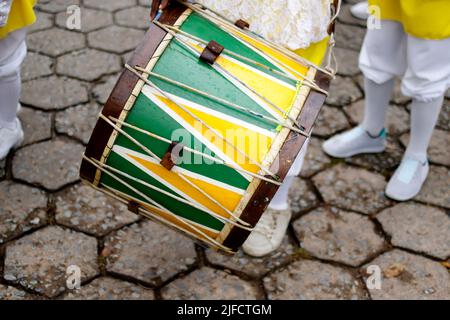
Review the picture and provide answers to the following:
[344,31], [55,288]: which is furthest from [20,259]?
[344,31]

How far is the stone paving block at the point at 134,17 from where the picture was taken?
122 inches

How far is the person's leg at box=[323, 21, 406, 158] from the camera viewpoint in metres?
2.03

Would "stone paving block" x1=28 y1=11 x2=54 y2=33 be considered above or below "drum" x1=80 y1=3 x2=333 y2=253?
below

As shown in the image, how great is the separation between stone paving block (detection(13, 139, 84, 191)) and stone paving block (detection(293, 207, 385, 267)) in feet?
3.13

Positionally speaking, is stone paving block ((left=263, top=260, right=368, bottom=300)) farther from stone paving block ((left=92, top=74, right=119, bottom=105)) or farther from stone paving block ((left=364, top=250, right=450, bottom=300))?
stone paving block ((left=92, top=74, right=119, bottom=105))

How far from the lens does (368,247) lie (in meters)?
2.05

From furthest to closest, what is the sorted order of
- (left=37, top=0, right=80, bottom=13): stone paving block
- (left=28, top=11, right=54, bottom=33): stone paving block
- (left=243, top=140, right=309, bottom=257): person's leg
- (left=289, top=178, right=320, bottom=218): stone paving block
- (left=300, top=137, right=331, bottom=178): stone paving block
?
(left=37, top=0, right=80, bottom=13): stone paving block
(left=28, top=11, right=54, bottom=33): stone paving block
(left=300, top=137, right=331, bottom=178): stone paving block
(left=289, top=178, right=320, bottom=218): stone paving block
(left=243, top=140, right=309, bottom=257): person's leg

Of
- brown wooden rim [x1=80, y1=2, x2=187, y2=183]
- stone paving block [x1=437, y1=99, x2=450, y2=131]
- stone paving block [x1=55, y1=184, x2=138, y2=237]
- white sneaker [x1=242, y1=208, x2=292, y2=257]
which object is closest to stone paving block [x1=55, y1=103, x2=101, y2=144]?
stone paving block [x1=55, y1=184, x2=138, y2=237]

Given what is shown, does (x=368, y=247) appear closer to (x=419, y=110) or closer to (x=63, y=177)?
(x=419, y=110)

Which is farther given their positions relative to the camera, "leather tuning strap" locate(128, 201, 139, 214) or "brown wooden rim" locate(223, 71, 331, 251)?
"leather tuning strap" locate(128, 201, 139, 214)

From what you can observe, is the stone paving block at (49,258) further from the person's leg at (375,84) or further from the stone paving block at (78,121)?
the person's leg at (375,84)

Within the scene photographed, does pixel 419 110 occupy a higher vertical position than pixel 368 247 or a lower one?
higher
